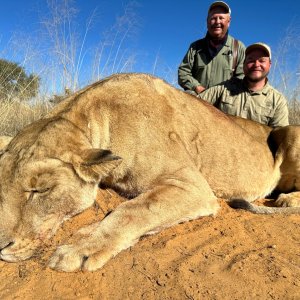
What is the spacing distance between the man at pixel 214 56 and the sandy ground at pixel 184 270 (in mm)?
4269

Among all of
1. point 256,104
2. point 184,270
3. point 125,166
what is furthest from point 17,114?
point 184,270

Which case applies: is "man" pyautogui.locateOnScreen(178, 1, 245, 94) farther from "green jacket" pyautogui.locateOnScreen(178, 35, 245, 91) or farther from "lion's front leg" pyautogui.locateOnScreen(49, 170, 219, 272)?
"lion's front leg" pyautogui.locateOnScreen(49, 170, 219, 272)

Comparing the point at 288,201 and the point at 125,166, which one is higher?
the point at 125,166

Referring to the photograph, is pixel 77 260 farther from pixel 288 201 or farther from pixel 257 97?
pixel 257 97

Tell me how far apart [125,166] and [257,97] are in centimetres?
331

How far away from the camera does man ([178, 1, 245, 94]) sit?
7.13 metres

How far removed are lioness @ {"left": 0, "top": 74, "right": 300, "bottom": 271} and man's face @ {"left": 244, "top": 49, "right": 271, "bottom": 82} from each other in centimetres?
150

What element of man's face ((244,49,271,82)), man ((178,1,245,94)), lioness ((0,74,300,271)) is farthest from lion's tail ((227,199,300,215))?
man ((178,1,245,94))

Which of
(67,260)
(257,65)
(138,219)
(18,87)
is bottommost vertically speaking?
(67,260)

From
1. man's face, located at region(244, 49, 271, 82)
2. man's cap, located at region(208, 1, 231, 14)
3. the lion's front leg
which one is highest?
man's cap, located at region(208, 1, 231, 14)

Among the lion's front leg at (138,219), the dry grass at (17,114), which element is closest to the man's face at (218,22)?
the dry grass at (17,114)

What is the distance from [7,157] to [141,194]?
1124 mm

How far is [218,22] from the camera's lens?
705 centimetres

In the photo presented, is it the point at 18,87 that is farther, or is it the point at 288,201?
the point at 18,87
